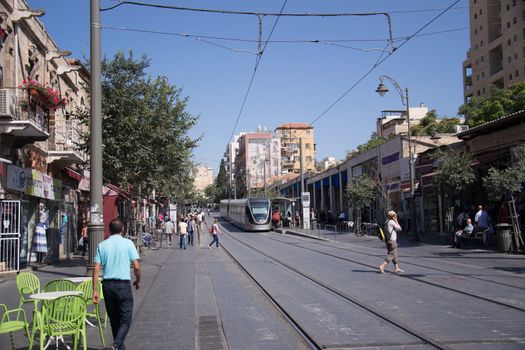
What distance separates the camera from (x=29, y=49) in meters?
19.9

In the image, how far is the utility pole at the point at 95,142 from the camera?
1246cm

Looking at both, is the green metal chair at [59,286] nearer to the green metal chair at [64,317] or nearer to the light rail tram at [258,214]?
the green metal chair at [64,317]

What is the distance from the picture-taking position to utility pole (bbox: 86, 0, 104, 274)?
12461 mm

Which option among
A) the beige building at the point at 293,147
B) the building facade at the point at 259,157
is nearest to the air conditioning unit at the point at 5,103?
the beige building at the point at 293,147

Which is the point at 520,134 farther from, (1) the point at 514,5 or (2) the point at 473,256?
(1) the point at 514,5

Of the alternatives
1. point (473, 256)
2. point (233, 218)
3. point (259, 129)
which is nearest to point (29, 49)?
point (473, 256)

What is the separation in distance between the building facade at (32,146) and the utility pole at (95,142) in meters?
4.55

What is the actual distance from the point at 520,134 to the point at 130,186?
16.6 meters

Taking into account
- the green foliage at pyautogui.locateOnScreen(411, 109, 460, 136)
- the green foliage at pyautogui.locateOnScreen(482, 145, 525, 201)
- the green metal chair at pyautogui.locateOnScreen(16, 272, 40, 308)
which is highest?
the green foliage at pyautogui.locateOnScreen(411, 109, 460, 136)

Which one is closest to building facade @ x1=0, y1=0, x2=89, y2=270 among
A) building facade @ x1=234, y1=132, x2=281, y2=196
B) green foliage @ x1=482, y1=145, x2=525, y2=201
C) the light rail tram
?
green foliage @ x1=482, y1=145, x2=525, y2=201

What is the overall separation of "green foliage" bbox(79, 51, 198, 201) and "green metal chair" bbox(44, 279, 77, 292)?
41.5 ft

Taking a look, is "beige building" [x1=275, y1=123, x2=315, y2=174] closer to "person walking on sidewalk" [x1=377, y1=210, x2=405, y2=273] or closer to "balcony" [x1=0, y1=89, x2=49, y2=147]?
"balcony" [x1=0, y1=89, x2=49, y2=147]

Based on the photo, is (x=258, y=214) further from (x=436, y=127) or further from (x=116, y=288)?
(x=116, y=288)

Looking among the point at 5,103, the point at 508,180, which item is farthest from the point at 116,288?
the point at 508,180
